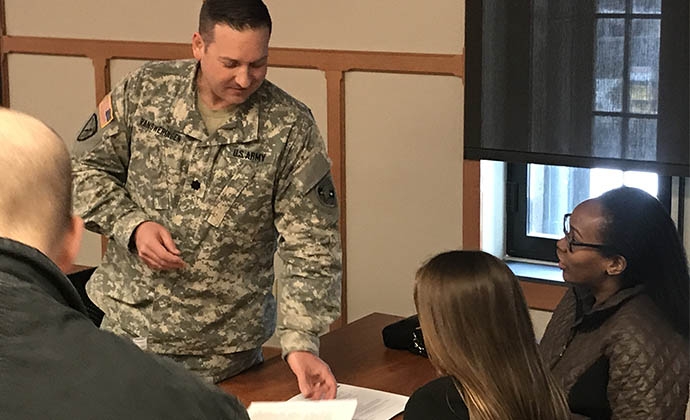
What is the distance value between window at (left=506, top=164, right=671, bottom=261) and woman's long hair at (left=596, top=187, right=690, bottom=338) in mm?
1062

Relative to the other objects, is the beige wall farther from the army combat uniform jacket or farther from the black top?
the black top

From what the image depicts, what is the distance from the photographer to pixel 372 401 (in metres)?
2.40

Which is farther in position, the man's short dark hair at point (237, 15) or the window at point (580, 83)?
the window at point (580, 83)

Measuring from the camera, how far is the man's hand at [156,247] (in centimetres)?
229

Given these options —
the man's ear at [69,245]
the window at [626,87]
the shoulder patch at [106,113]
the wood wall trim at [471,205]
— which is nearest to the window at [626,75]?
the window at [626,87]

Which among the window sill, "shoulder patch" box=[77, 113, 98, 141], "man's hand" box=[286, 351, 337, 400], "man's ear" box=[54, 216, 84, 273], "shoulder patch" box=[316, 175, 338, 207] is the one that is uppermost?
"shoulder patch" box=[77, 113, 98, 141]

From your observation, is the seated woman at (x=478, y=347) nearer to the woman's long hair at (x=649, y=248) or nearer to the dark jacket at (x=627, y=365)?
the dark jacket at (x=627, y=365)

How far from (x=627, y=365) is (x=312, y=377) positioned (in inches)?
27.7

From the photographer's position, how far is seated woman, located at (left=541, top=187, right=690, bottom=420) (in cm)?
240

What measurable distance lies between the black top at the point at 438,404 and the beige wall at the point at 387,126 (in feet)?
5.77

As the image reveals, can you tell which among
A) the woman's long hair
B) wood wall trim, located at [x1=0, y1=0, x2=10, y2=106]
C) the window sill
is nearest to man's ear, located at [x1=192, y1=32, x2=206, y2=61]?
the woman's long hair

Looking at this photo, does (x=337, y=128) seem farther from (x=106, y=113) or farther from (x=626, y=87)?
(x=106, y=113)

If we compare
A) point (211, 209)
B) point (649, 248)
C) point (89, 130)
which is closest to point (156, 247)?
point (211, 209)

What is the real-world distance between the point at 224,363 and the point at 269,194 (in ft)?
1.37
